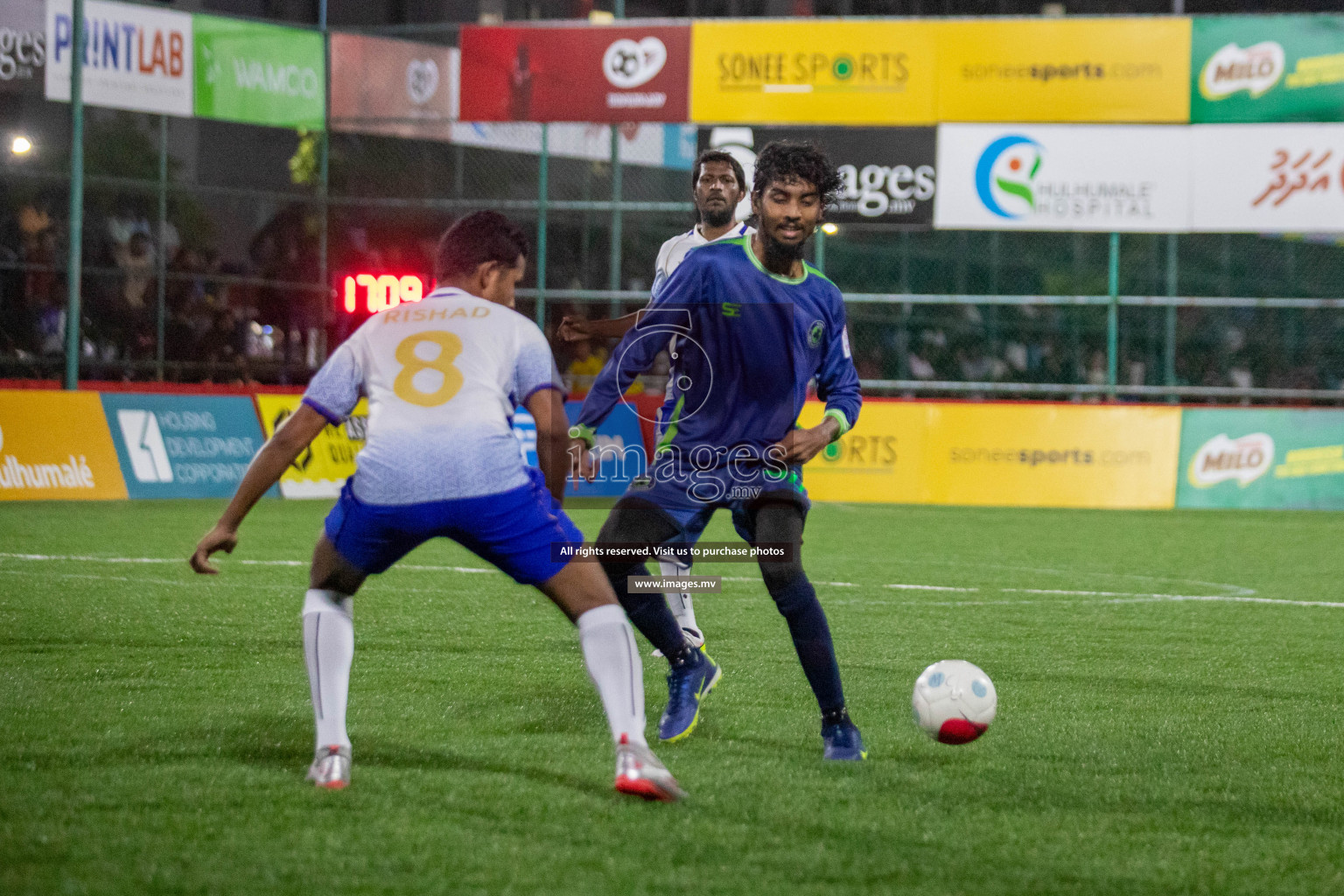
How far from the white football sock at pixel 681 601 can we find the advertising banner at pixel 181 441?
10.5 meters

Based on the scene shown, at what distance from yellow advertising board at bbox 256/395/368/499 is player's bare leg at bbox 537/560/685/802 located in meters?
12.8

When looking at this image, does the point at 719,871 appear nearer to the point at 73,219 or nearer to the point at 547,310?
the point at 73,219

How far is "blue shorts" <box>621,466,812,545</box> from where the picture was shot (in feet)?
17.3

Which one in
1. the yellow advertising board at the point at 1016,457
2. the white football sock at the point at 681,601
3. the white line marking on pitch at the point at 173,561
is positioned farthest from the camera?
the yellow advertising board at the point at 1016,457

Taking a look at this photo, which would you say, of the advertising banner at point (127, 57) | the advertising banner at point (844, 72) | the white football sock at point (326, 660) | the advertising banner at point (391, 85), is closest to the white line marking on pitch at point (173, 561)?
the white football sock at point (326, 660)

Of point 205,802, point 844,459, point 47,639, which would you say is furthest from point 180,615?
point 844,459

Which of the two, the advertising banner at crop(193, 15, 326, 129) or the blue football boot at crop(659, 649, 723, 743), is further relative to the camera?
the advertising banner at crop(193, 15, 326, 129)

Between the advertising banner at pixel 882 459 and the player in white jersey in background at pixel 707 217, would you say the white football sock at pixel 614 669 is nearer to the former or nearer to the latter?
the player in white jersey in background at pixel 707 217

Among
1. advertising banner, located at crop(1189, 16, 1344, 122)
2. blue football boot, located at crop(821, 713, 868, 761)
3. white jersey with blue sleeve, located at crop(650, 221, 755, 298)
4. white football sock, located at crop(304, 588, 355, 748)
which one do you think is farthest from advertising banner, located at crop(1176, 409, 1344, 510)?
white football sock, located at crop(304, 588, 355, 748)

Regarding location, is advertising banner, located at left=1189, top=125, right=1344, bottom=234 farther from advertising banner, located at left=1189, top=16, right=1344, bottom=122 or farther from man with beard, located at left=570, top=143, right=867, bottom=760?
man with beard, located at left=570, top=143, right=867, bottom=760

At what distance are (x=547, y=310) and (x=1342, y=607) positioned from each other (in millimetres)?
14699

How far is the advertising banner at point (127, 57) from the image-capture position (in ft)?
68.8

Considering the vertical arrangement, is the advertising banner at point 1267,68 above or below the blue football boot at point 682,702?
above

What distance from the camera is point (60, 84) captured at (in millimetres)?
21125
